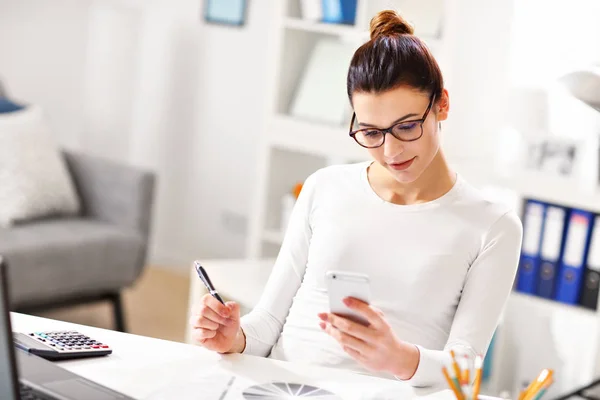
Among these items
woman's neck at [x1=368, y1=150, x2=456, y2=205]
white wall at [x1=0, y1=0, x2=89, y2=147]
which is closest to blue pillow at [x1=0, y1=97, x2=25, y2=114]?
white wall at [x1=0, y1=0, x2=89, y2=147]

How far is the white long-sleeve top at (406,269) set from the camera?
5.37ft

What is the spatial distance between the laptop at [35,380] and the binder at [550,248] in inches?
74.5

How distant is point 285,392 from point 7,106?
8.49ft

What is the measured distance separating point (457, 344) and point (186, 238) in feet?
10.4

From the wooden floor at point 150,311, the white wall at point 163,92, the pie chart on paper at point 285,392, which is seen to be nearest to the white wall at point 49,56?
the white wall at point 163,92

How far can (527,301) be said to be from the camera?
9.87 ft

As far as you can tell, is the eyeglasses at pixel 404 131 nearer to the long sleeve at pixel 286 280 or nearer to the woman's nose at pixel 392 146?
the woman's nose at pixel 392 146

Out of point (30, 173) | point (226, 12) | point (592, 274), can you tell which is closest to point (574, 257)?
point (592, 274)

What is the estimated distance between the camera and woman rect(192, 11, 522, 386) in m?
1.60

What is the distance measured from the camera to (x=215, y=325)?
1.58m

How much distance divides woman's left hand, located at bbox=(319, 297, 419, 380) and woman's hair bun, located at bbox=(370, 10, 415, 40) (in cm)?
53

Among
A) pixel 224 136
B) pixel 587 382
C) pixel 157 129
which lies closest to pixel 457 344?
pixel 587 382

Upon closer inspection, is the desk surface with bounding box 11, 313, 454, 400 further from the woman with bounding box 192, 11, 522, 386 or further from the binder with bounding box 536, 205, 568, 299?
the binder with bounding box 536, 205, 568, 299

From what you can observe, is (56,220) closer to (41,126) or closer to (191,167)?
(41,126)
